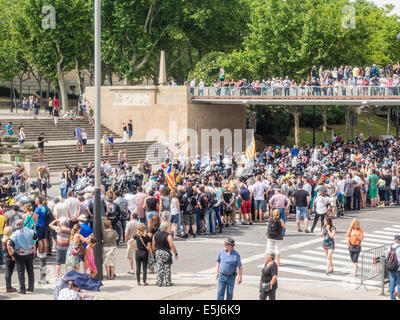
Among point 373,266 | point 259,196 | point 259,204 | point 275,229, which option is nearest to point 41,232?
point 275,229

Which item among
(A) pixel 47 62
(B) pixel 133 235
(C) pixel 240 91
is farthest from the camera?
(A) pixel 47 62

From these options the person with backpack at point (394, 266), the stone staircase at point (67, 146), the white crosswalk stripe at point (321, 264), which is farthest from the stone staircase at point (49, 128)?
the person with backpack at point (394, 266)

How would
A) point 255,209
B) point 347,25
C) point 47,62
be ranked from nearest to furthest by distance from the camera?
point 255,209 → point 347,25 → point 47,62

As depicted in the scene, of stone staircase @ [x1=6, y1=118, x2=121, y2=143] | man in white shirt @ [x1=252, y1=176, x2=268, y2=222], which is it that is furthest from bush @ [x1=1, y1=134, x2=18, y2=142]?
man in white shirt @ [x1=252, y1=176, x2=268, y2=222]

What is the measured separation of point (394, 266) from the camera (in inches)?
521

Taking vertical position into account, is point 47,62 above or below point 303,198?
above

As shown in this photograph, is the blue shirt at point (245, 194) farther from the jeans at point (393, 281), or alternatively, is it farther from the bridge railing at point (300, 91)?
the bridge railing at point (300, 91)

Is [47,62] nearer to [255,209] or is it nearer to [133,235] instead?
[255,209]

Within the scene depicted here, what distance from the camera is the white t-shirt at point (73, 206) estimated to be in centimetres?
1645

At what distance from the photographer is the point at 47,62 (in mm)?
57969

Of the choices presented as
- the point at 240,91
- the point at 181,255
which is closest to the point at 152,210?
the point at 181,255

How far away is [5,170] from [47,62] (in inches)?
1128

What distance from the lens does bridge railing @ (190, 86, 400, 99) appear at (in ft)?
132

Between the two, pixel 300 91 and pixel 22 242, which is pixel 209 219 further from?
pixel 300 91
